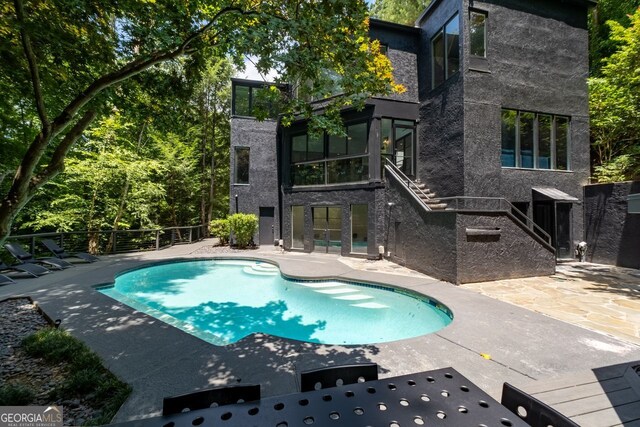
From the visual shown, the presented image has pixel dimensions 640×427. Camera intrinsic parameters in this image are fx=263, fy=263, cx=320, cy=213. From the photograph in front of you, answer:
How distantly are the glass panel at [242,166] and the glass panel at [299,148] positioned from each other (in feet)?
10.0

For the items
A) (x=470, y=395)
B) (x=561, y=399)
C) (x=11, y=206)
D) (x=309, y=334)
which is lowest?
(x=309, y=334)

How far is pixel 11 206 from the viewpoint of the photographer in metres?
2.88

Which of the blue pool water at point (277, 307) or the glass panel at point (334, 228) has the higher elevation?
the glass panel at point (334, 228)

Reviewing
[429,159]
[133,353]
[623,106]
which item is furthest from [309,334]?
[623,106]

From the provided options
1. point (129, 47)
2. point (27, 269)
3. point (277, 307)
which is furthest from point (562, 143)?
point (27, 269)

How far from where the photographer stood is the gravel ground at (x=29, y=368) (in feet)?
8.13

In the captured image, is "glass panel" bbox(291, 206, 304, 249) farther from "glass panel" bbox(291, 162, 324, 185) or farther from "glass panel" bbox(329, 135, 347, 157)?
"glass panel" bbox(329, 135, 347, 157)

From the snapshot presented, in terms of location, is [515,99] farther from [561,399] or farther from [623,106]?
[561,399]

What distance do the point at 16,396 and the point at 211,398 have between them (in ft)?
8.78

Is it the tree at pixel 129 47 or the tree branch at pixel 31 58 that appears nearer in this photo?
the tree branch at pixel 31 58

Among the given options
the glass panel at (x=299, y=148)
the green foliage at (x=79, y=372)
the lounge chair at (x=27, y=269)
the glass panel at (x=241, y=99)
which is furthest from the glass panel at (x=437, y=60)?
the lounge chair at (x=27, y=269)

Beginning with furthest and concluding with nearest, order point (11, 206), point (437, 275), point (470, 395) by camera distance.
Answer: point (437, 275), point (11, 206), point (470, 395)

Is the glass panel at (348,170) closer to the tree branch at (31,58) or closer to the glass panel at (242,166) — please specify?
the glass panel at (242,166)

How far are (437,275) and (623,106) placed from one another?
10.5 metres
